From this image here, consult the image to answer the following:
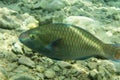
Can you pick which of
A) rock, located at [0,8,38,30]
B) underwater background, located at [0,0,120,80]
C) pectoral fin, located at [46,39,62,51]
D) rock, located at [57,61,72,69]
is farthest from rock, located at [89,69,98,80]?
rock, located at [0,8,38,30]

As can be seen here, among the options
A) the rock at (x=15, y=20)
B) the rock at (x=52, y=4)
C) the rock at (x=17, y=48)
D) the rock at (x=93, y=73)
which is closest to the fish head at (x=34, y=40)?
the rock at (x=17, y=48)

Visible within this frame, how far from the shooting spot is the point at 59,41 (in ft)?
8.59

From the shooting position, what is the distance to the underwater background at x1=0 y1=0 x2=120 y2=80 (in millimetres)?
Result: 3344

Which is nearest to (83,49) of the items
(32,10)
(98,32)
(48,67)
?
(48,67)

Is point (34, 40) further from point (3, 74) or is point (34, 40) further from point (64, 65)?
point (64, 65)

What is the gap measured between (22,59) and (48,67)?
32cm

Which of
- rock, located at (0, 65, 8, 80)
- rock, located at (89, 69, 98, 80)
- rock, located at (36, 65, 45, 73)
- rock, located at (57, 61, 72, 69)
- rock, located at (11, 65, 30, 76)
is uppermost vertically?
rock, located at (0, 65, 8, 80)

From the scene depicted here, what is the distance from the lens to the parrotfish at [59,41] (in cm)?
261

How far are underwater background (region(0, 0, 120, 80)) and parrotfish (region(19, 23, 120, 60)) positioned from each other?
60 cm

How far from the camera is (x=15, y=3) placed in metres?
5.24

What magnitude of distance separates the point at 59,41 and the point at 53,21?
196cm

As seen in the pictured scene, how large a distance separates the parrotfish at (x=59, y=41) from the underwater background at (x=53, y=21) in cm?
60

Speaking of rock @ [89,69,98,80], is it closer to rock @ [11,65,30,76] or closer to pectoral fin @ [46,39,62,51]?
rock @ [11,65,30,76]

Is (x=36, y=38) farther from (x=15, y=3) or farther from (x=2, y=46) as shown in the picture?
(x=15, y=3)
